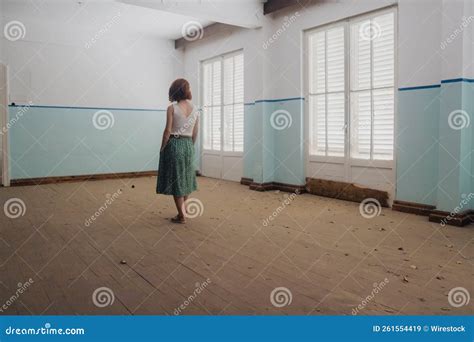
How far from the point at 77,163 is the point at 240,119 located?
3.27 metres

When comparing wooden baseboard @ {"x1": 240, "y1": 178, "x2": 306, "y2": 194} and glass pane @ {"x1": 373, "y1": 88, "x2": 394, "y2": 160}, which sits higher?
glass pane @ {"x1": 373, "y1": 88, "x2": 394, "y2": 160}

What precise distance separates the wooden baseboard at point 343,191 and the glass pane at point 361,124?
43cm

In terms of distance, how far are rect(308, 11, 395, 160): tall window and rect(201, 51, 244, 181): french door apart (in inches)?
71.5

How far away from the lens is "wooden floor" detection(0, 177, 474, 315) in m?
2.24

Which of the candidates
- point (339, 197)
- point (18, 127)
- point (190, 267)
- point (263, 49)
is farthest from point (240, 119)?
point (190, 267)

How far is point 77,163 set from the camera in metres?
7.78

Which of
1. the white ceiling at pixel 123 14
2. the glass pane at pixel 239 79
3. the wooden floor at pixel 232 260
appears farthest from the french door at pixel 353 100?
the glass pane at pixel 239 79

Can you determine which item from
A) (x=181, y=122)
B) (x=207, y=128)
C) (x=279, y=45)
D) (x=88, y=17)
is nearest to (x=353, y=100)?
(x=279, y=45)

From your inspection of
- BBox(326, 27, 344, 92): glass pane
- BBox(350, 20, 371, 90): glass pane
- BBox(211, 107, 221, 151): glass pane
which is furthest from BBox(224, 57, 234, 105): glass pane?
BBox(350, 20, 371, 90): glass pane

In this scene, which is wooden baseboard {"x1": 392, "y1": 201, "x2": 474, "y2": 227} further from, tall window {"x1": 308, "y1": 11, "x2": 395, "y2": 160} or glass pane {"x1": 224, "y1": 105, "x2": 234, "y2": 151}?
glass pane {"x1": 224, "y1": 105, "x2": 234, "y2": 151}

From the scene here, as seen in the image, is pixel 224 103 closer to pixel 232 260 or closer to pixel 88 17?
pixel 88 17

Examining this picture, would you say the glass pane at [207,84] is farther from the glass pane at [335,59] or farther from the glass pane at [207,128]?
the glass pane at [335,59]

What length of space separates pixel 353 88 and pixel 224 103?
3.08m

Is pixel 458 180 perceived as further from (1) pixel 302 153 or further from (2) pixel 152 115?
(2) pixel 152 115
